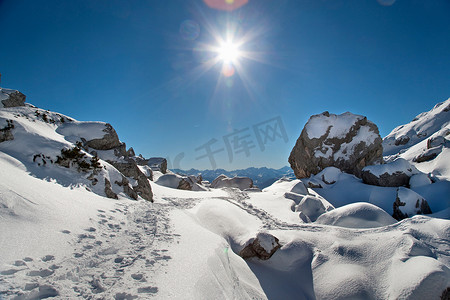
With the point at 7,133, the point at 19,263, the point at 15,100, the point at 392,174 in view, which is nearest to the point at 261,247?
the point at 19,263

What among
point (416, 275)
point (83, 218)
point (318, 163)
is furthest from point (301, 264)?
point (318, 163)

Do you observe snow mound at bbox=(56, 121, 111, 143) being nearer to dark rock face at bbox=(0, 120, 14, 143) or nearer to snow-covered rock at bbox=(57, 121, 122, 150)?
snow-covered rock at bbox=(57, 121, 122, 150)

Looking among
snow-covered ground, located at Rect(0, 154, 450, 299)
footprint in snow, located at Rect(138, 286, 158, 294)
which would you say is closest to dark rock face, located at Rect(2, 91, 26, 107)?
snow-covered ground, located at Rect(0, 154, 450, 299)

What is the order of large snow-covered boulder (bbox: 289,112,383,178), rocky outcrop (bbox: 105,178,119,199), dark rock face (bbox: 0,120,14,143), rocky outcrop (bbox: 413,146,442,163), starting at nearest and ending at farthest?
dark rock face (bbox: 0,120,14,143)
rocky outcrop (bbox: 105,178,119,199)
rocky outcrop (bbox: 413,146,442,163)
large snow-covered boulder (bbox: 289,112,383,178)

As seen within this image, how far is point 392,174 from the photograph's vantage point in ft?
66.9

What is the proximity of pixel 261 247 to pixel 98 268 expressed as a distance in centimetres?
542

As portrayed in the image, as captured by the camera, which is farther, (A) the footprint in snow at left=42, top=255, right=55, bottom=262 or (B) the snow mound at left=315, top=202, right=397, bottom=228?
(B) the snow mound at left=315, top=202, right=397, bottom=228

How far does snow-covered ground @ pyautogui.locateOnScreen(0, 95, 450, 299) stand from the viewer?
3506 millimetres

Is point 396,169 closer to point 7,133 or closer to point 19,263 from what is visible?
point 19,263

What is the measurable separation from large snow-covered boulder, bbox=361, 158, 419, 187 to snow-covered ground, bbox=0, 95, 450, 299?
43.3ft

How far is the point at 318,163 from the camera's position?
94.6 ft

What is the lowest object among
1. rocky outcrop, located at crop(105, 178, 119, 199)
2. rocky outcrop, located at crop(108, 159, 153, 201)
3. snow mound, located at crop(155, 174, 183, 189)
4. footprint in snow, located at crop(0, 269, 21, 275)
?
footprint in snow, located at crop(0, 269, 21, 275)

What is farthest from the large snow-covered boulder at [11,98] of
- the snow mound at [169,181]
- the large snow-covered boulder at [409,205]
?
the large snow-covered boulder at [409,205]

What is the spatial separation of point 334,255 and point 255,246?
2852 mm
